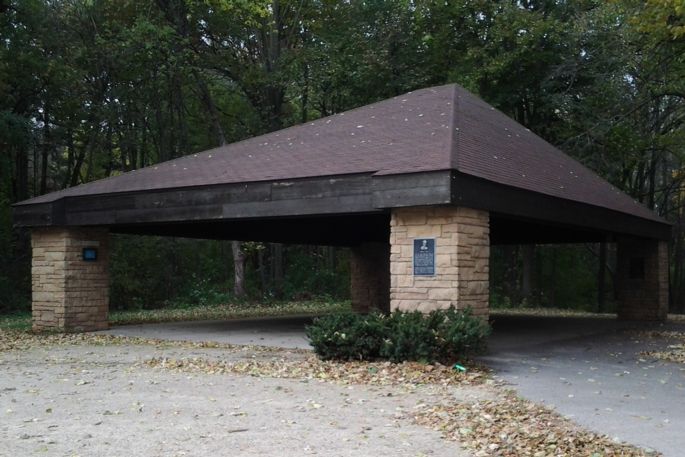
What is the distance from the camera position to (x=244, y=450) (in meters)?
5.29

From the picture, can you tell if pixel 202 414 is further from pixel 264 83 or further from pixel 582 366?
pixel 264 83

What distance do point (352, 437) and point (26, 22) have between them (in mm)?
21478

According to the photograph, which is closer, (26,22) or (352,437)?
(352,437)

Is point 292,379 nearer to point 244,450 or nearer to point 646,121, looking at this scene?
point 244,450

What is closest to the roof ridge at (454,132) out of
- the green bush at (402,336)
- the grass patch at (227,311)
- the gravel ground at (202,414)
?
the green bush at (402,336)

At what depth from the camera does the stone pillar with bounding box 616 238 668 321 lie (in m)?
17.6

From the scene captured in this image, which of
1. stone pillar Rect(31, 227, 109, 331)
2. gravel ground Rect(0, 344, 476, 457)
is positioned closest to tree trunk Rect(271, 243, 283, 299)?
stone pillar Rect(31, 227, 109, 331)

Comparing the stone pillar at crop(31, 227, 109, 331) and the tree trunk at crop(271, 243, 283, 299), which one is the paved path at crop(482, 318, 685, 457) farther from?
the tree trunk at crop(271, 243, 283, 299)

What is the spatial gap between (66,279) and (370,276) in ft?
29.6

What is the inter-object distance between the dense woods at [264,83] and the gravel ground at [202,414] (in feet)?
44.8

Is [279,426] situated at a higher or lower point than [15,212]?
lower

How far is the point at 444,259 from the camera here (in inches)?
391

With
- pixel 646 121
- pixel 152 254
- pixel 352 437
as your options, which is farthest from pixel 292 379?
pixel 646 121

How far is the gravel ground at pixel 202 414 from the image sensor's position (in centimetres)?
540
